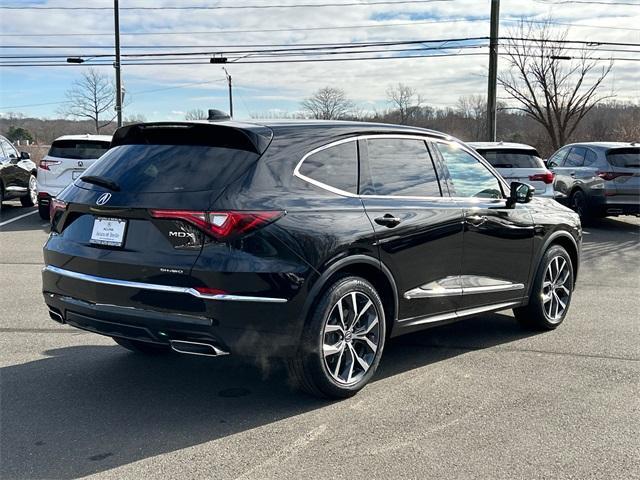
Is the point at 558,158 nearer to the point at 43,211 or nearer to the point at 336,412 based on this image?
the point at 43,211

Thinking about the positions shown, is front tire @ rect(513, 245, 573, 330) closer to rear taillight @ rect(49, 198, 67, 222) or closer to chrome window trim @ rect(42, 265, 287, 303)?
chrome window trim @ rect(42, 265, 287, 303)

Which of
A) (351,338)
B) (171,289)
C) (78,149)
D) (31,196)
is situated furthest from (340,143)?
(31,196)

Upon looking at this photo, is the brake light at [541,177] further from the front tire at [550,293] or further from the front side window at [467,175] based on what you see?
the front side window at [467,175]

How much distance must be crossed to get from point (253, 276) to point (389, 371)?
5.47 feet

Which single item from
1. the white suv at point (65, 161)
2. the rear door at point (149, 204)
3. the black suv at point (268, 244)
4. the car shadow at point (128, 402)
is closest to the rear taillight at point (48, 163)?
the white suv at point (65, 161)

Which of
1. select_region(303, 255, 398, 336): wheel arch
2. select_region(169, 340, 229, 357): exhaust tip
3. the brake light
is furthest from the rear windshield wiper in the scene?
the brake light

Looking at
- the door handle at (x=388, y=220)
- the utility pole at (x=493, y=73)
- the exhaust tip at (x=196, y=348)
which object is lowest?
the exhaust tip at (x=196, y=348)

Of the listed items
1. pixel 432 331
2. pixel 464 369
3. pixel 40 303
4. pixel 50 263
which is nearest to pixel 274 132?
pixel 50 263

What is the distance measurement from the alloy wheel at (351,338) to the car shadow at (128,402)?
0.87 ft

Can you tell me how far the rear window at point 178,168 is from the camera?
12.6 feet

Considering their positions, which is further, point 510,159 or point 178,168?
point 510,159

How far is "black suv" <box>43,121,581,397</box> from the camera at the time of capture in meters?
3.70

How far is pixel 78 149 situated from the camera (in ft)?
45.1

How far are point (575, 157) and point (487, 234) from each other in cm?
1069
